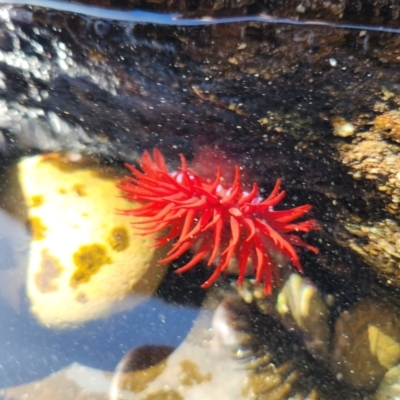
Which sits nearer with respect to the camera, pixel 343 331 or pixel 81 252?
pixel 81 252

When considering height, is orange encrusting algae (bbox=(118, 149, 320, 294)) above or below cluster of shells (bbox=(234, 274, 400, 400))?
above

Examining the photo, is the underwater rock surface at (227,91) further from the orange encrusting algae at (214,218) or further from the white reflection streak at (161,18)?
the orange encrusting algae at (214,218)

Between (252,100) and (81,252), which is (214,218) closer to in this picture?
(252,100)

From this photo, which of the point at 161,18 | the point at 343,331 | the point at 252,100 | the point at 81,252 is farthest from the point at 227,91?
the point at 343,331

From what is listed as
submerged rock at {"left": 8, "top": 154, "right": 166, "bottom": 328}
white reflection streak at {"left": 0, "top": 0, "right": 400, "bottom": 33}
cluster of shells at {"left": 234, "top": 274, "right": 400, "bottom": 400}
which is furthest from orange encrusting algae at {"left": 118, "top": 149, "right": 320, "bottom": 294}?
white reflection streak at {"left": 0, "top": 0, "right": 400, "bottom": 33}

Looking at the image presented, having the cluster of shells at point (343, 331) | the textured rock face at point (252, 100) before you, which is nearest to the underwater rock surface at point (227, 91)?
the textured rock face at point (252, 100)

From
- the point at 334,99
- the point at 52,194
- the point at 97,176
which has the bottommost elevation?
the point at 52,194

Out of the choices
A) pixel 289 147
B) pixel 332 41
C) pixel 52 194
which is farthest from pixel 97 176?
pixel 332 41

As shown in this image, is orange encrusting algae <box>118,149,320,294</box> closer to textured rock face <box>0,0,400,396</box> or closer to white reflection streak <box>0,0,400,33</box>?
textured rock face <box>0,0,400,396</box>

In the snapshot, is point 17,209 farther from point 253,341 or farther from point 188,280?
point 253,341
